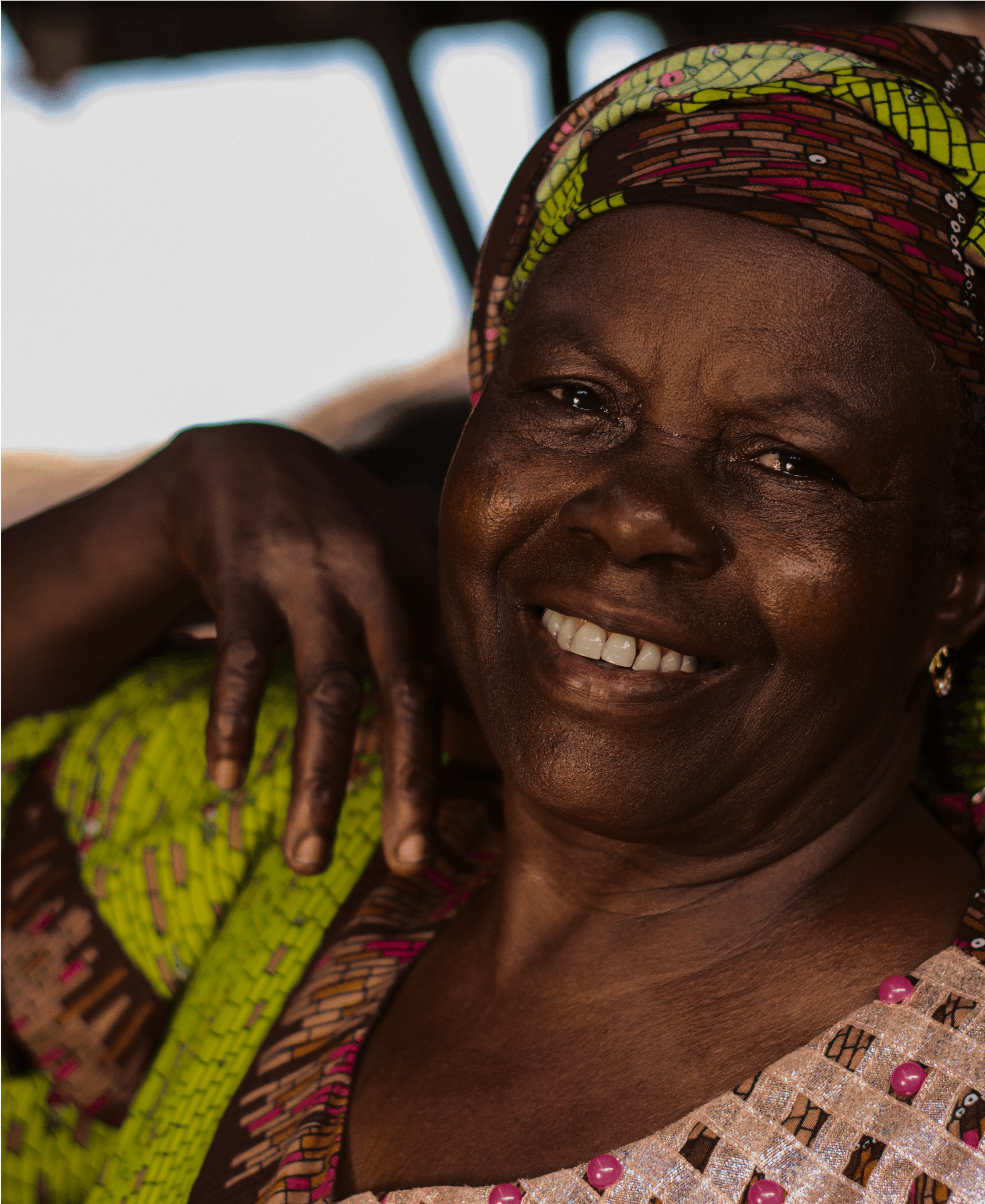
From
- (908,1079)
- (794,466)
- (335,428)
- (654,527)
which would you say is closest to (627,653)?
(654,527)

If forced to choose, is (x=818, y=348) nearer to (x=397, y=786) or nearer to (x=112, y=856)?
(x=397, y=786)

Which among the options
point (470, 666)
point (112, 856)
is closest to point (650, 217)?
point (470, 666)

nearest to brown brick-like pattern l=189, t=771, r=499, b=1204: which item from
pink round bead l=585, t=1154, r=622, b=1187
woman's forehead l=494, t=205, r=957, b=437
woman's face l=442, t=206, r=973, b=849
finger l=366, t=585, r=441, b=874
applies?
finger l=366, t=585, r=441, b=874

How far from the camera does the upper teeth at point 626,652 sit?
4.19ft

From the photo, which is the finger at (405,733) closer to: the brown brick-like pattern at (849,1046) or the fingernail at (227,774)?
the fingernail at (227,774)

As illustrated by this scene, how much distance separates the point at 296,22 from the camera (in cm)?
467

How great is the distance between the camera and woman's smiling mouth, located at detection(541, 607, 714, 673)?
4.19 ft

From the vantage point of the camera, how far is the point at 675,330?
1.25 meters

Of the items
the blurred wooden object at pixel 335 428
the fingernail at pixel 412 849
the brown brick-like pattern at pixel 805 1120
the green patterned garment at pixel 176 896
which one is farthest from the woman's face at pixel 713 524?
the blurred wooden object at pixel 335 428

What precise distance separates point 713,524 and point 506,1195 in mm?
685

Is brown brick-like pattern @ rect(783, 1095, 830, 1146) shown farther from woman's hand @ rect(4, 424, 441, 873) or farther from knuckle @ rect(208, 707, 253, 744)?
knuckle @ rect(208, 707, 253, 744)

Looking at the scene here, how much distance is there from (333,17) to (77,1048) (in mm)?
3975

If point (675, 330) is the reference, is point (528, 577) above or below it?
below

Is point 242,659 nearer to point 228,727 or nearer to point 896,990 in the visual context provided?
point 228,727
